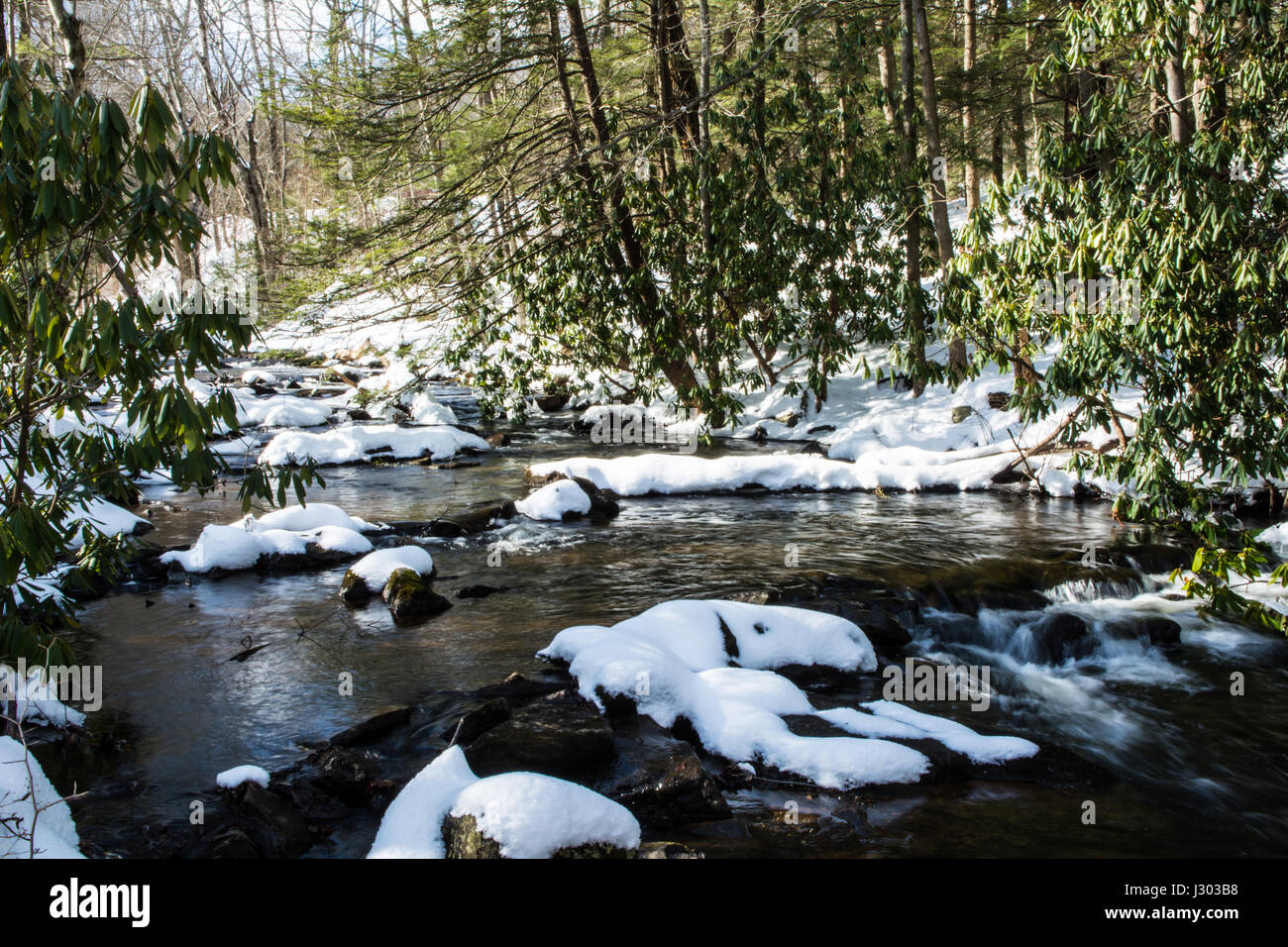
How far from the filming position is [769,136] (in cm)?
1500

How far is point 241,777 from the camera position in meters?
5.01

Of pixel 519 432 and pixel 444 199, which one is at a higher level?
pixel 444 199

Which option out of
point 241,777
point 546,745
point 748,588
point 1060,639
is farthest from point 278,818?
A: point 1060,639

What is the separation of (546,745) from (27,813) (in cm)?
254

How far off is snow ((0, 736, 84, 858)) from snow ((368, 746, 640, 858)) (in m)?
1.33

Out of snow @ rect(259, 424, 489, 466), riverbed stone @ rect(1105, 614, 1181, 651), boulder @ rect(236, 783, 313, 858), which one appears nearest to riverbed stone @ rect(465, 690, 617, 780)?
boulder @ rect(236, 783, 313, 858)

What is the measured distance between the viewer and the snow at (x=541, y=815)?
4012mm

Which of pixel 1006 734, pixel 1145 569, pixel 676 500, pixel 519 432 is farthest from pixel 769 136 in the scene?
pixel 1006 734

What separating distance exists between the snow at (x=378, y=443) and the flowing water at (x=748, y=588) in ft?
12.2

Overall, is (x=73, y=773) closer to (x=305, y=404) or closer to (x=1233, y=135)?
(x=1233, y=135)

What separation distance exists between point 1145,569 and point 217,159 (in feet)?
30.7

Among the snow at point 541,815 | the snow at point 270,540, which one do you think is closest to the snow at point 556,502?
the snow at point 270,540

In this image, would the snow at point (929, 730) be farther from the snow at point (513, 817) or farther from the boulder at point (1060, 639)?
the snow at point (513, 817)

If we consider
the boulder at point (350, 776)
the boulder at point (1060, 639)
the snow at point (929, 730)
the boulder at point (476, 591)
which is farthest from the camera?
the boulder at point (476, 591)
